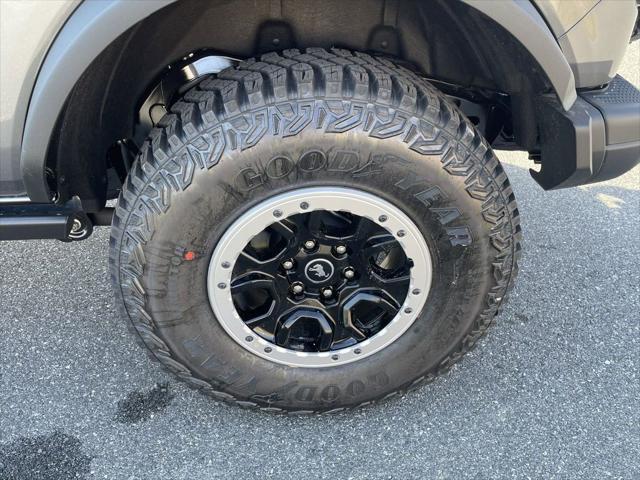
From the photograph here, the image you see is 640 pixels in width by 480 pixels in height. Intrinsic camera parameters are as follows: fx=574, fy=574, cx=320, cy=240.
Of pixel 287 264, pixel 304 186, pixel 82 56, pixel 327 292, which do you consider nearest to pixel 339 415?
pixel 327 292

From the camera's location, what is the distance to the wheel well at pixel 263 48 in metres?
1.64

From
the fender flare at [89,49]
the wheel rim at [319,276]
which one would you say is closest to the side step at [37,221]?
the fender flare at [89,49]

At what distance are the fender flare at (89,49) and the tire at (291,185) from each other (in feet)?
0.86

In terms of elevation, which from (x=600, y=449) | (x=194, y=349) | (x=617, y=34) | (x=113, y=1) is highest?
(x=113, y=1)

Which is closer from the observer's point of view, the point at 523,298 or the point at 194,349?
the point at 194,349

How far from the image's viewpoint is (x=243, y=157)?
5.01 feet

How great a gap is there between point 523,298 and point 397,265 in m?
0.96

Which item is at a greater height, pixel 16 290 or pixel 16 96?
pixel 16 96

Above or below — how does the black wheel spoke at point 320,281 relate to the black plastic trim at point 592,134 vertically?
below

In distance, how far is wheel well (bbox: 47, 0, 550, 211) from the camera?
1640 millimetres

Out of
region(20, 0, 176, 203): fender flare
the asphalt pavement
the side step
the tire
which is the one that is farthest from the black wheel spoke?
region(20, 0, 176, 203): fender flare

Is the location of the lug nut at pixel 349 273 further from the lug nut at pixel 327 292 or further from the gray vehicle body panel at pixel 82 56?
the gray vehicle body panel at pixel 82 56

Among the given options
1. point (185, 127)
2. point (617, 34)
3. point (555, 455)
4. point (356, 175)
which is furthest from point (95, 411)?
point (617, 34)

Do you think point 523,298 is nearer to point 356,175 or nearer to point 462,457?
point 462,457
